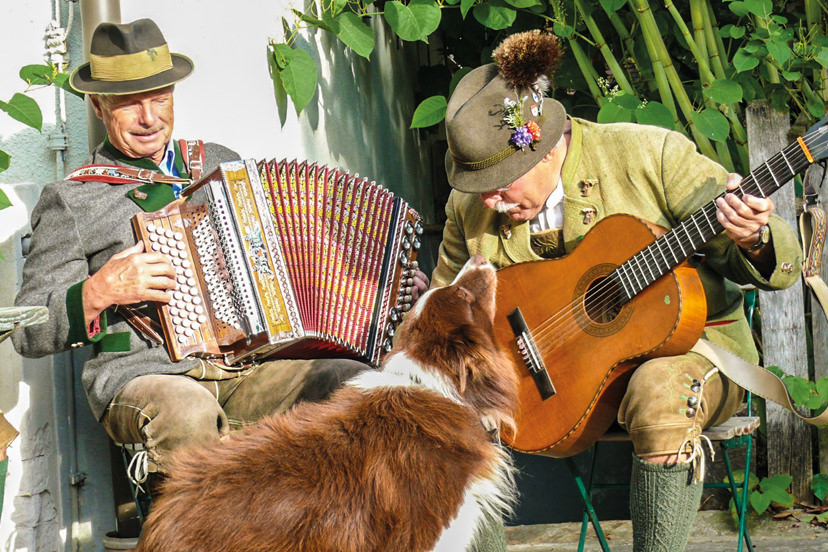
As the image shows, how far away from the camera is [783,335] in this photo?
3.93 metres

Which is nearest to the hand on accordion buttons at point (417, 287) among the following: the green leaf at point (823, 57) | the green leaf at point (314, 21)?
the green leaf at point (314, 21)

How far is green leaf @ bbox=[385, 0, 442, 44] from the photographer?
3934mm

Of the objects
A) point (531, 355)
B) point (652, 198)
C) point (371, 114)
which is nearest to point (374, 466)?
point (531, 355)

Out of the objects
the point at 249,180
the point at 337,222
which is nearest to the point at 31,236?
the point at 249,180

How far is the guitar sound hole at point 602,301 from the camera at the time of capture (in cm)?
281

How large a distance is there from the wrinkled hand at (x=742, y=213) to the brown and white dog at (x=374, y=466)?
0.75 m

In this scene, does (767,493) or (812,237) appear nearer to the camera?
(812,237)

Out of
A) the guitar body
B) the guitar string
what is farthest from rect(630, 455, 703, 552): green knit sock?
the guitar string

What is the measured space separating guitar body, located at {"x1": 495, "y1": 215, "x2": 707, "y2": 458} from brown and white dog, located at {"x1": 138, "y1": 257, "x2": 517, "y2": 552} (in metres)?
0.22

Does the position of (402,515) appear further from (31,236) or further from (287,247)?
(31,236)

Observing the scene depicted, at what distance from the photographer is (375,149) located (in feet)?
16.9

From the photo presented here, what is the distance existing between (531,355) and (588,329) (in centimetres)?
20

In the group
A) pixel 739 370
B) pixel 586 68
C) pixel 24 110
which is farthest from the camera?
pixel 586 68

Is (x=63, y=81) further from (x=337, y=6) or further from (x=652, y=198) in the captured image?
(x=652, y=198)
